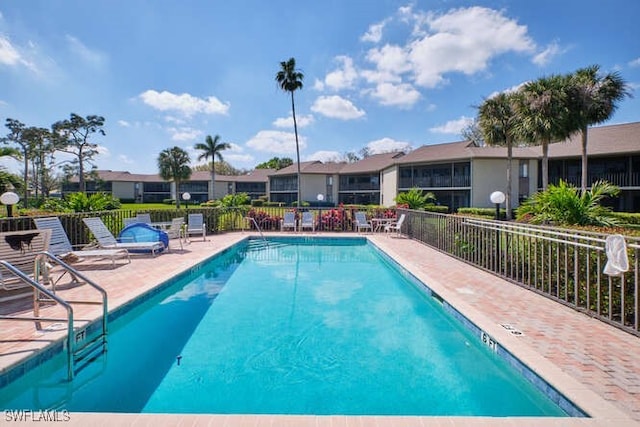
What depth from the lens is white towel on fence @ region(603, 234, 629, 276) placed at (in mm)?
3810

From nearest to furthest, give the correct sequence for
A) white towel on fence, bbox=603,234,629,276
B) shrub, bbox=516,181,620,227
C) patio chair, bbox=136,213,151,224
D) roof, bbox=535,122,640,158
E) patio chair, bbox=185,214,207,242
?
white towel on fence, bbox=603,234,629,276 < shrub, bbox=516,181,620,227 < patio chair, bbox=136,213,151,224 < patio chair, bbox=185,214,207,242 < roof, bbox=535,122,640,158

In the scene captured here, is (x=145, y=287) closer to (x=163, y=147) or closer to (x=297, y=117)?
(x=297, y=117)

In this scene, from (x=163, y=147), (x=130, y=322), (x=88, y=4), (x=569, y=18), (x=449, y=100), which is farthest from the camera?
(x=163, y=147)

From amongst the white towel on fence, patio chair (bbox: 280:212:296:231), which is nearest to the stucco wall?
patio chair (bbox: 280:212:296:231)

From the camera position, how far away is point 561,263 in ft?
17.6

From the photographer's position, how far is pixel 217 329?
5.11 meters

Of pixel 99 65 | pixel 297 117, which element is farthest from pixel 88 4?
pixel 297 117

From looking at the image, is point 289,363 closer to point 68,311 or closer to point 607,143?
point 68,311

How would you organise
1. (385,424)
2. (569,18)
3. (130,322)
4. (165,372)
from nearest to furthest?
(385,424), (165,372), (130,322), (569,18)

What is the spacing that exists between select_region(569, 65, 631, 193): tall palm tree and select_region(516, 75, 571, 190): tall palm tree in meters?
0.56

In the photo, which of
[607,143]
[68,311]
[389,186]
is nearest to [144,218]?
[68,311]

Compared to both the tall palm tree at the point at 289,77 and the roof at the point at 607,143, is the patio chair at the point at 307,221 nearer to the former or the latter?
the tall palm tree at the point at 289,77

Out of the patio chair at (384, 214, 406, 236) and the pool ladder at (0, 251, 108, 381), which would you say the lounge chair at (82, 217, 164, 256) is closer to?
the pool ladder at (0, 251, 108, 381)

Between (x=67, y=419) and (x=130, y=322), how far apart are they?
2.77m
